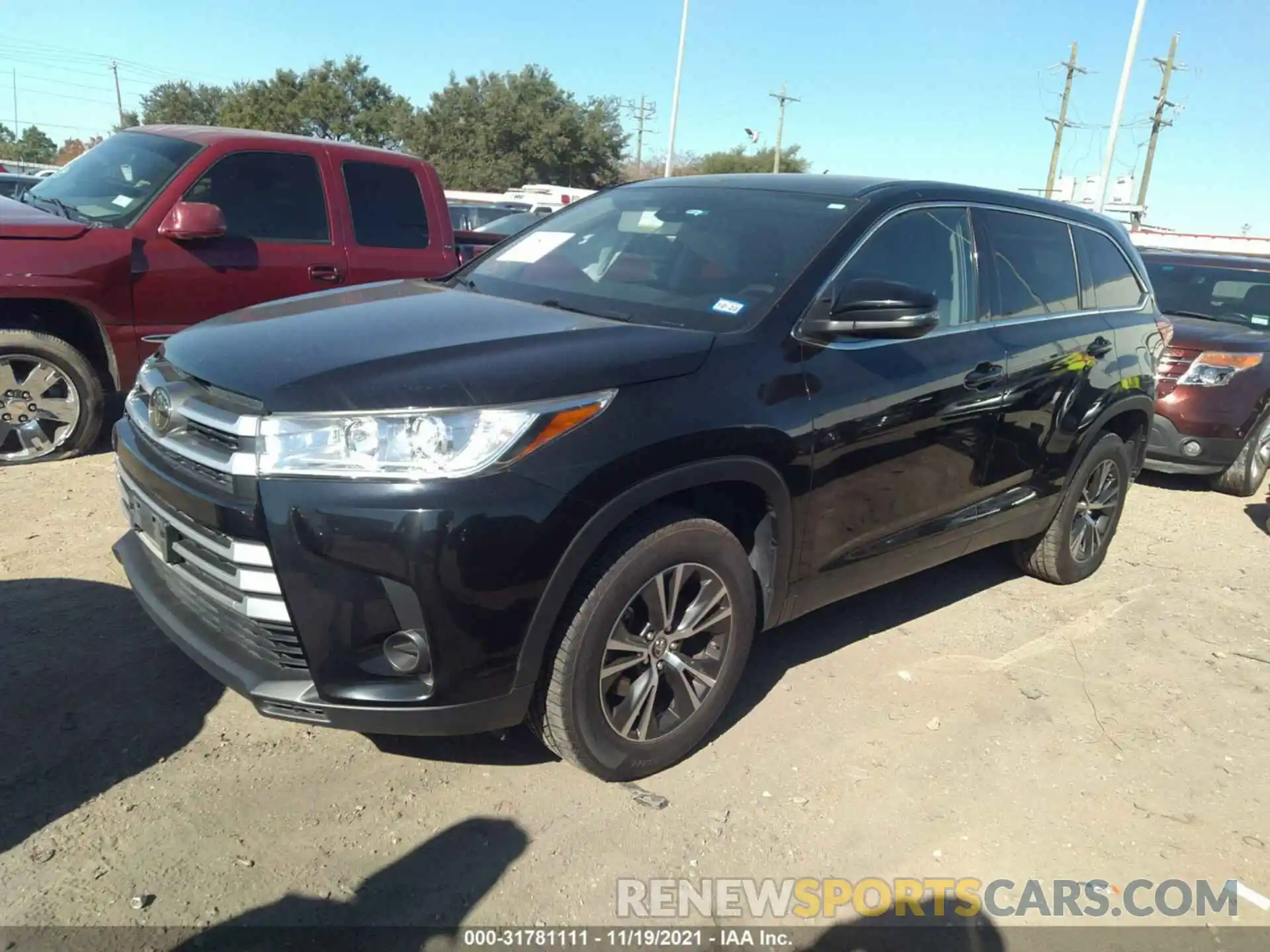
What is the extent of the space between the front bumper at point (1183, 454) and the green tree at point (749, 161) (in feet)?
146

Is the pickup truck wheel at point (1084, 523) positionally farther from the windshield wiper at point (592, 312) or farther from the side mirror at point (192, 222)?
the side mirror at point (192, 222)

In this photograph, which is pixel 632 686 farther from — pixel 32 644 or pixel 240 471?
pixel 32 644

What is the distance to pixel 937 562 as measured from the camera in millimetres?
3924

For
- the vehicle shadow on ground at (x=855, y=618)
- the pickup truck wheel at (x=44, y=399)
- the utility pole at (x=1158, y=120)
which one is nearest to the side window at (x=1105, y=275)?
the vehicle shadow on ground at (x=855, y=618)

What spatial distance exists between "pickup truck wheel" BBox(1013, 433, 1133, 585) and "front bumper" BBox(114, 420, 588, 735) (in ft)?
10.3

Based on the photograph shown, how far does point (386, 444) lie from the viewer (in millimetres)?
2369

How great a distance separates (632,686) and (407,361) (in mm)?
1148

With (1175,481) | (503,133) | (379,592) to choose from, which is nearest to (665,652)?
(379,592)

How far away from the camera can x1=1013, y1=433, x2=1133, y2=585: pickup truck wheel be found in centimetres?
470

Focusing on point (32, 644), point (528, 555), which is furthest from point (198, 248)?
point (528, 555)

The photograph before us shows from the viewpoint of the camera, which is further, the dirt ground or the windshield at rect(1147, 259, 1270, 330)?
the windshield at rect(1147, 259, 1270, 330)

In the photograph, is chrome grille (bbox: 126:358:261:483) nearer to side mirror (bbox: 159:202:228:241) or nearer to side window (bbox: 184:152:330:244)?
side mirror (bbox: 159:202:228:241)

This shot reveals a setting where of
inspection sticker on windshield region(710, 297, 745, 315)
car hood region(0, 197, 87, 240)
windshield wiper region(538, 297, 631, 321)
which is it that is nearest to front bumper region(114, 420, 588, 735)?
windshield wiper region(538, 297, 631, 321)

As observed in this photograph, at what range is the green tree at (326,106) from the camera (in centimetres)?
4347
